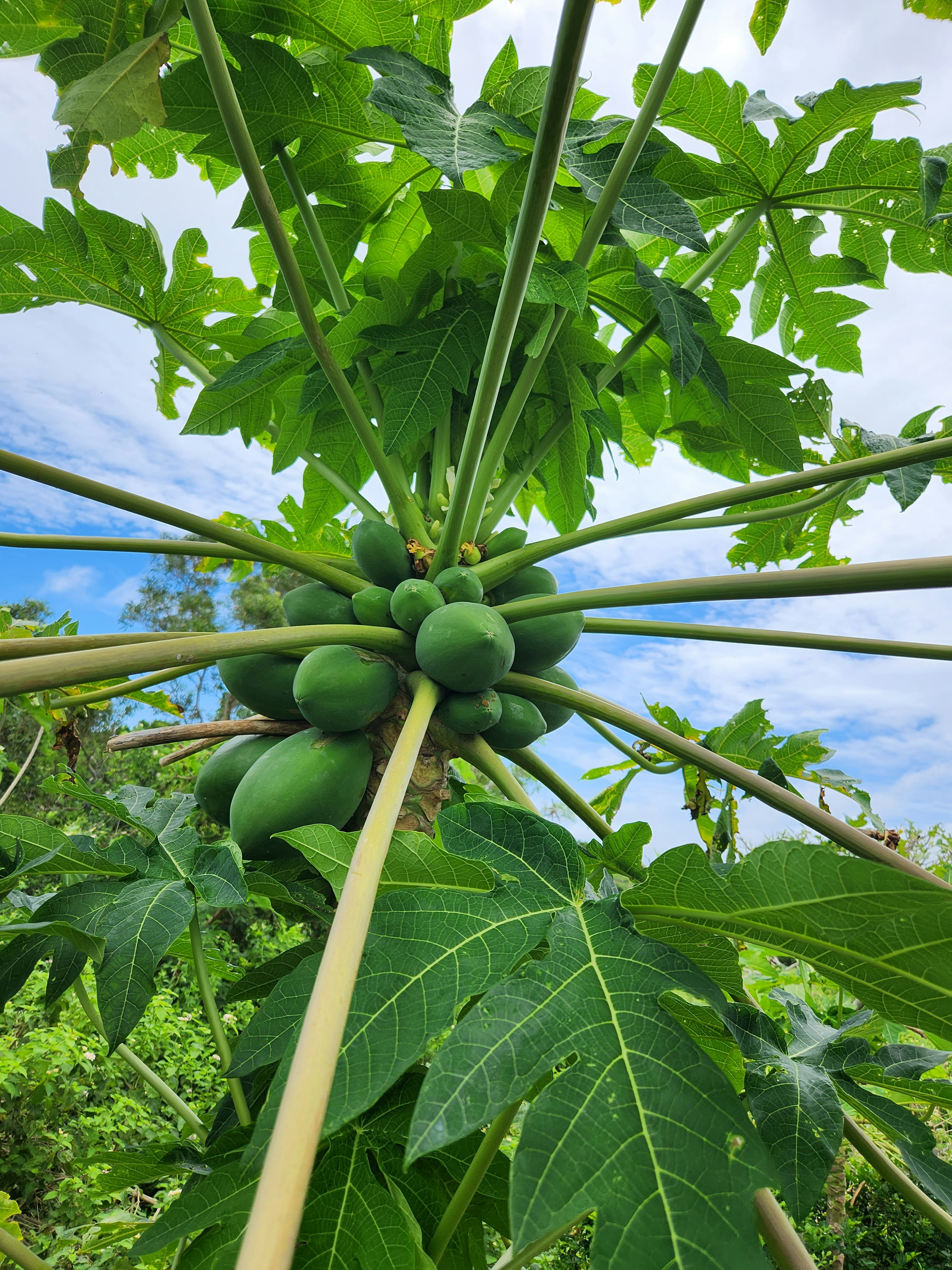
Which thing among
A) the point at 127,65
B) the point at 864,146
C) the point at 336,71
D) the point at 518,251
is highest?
the point at 864,146

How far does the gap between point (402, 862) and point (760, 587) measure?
1.85 feet

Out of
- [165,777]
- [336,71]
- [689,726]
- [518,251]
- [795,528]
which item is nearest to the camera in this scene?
[518,251]

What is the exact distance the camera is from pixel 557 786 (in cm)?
151

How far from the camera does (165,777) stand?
7855 mm

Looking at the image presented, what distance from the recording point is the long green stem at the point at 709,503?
1.06 m

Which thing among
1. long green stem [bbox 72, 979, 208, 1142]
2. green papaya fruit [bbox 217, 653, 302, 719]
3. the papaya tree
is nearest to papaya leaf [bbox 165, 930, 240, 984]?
the papaya tree

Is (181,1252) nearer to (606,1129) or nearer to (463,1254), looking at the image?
(463,1254)

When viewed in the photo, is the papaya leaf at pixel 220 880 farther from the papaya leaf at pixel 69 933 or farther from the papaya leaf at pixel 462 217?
the papaya leaf at pixel 462 217

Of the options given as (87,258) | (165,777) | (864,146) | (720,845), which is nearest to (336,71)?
(87,258)

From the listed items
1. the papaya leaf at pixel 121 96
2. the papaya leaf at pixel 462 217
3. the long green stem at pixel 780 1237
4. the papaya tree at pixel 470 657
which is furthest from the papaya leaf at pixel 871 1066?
the papaya leaf at pixel 121 96

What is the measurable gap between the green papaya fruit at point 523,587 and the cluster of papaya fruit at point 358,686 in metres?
0.02

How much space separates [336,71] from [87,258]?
2.10ft

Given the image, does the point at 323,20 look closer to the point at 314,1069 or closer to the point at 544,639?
the point at 544,639

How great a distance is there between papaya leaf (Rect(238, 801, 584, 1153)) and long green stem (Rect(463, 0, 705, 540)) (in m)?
0.67
